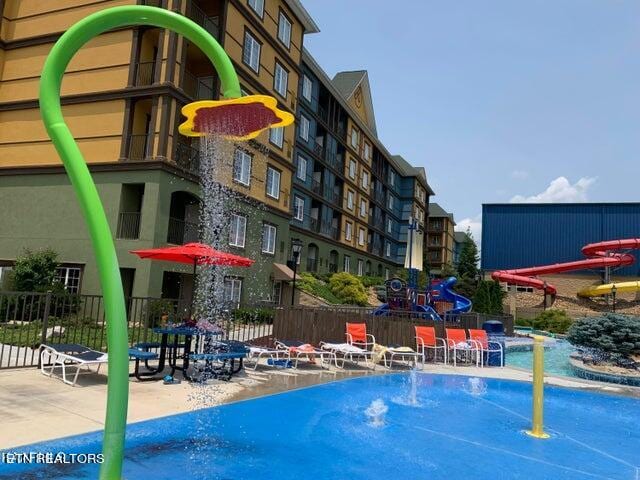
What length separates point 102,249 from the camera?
13.0 feet

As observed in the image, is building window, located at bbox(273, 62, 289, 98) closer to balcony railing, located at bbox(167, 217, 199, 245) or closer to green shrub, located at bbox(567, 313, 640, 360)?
balcony railing, located at bbox(167, 217, 199, 245)

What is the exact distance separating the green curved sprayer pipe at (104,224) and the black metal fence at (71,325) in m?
4.97

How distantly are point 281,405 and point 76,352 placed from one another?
3993 mm

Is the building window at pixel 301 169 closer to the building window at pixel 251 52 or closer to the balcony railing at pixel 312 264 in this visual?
the balcony railing at pixel 312 264

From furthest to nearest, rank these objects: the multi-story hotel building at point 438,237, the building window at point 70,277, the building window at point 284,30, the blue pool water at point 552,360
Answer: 1. the multi-story hotel building at point 438,237
2. the building window at point 284,30
3. the building window at point 70,277
4. the blue pool water at point 552,360

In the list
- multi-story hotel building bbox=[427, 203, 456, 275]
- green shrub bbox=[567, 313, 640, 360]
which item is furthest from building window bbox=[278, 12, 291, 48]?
multi-story hotel building bbox=[427, 203, 456, 275]

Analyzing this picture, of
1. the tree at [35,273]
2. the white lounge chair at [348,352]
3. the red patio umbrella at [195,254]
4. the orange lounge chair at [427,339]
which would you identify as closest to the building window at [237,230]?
the tree at [35,273]

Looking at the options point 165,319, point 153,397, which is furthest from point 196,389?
point 165,319

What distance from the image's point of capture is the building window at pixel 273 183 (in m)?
28.7

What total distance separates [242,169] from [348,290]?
43.2 feet

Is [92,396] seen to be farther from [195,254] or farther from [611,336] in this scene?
[611,336]

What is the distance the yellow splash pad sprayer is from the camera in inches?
153

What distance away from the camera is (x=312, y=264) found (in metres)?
39.3

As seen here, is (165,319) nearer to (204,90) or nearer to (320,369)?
(320,369)
